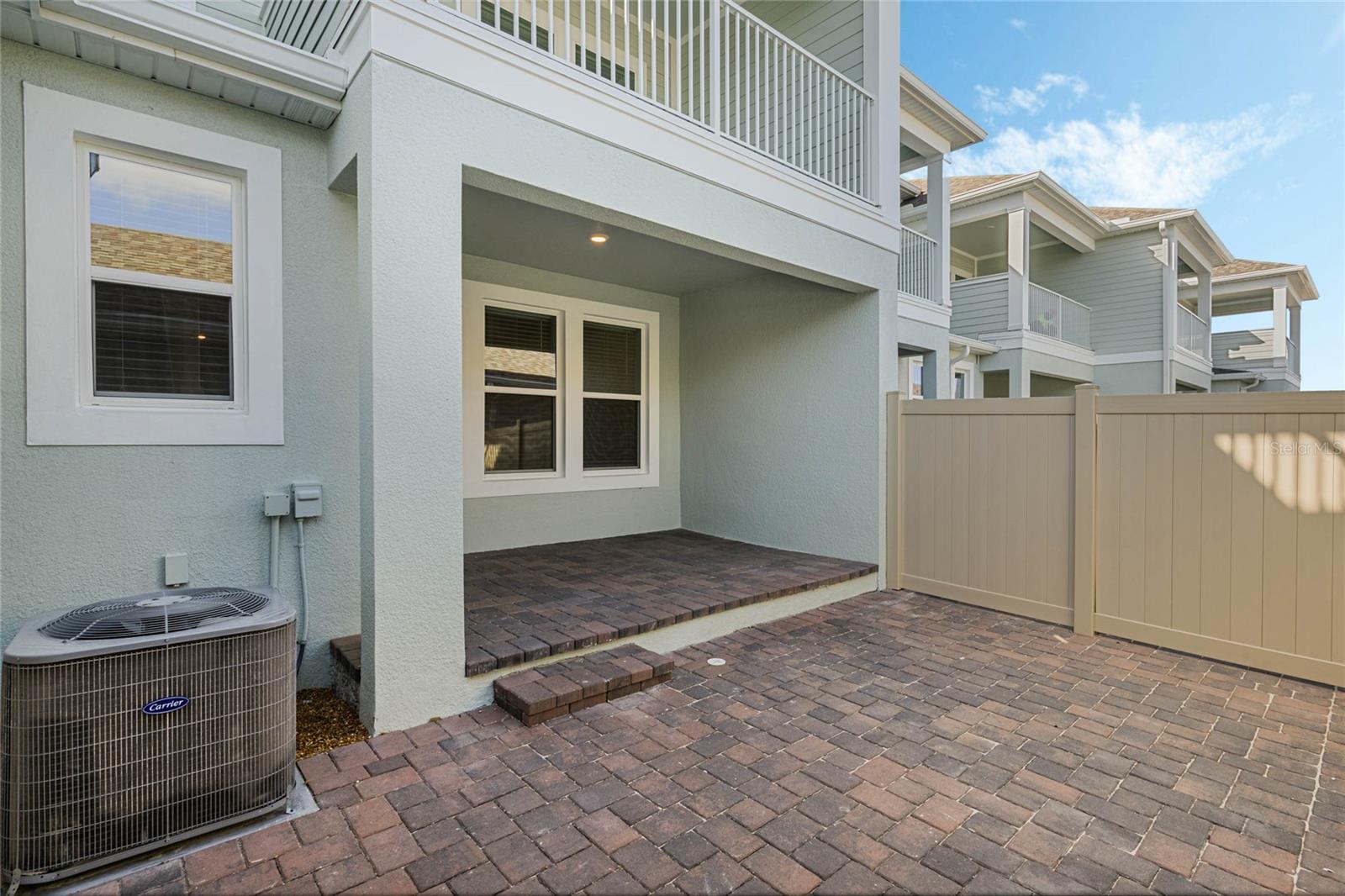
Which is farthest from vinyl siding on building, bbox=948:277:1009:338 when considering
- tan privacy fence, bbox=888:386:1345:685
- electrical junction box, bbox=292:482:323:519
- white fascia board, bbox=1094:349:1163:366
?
electrical junction box, bbox=292:482:323:519

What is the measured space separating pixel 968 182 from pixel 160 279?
1278cm

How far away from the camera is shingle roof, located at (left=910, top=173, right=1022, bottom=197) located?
10.8m

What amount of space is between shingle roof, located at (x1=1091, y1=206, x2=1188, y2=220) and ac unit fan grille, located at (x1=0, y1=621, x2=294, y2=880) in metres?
16.4

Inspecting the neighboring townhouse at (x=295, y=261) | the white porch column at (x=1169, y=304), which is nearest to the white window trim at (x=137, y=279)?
the neighboring townhouse at (x=295, y=261)

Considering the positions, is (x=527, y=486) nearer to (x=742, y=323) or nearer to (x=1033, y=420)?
(x=742, y=323)

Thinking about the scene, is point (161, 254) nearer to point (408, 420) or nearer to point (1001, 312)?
point (408, 420)

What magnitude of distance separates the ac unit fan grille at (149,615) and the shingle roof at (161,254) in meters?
1.65

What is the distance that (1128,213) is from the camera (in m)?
13.8

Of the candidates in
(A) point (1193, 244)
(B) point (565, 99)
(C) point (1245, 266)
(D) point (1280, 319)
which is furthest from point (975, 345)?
(C) point (1245, 266)

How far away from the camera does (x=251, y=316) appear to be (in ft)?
10.3

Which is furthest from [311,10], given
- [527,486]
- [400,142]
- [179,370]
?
[527,486]

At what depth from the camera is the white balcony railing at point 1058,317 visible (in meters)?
11.8

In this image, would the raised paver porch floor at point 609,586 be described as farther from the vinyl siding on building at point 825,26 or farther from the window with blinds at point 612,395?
the vinyl siding on building at point 825,26

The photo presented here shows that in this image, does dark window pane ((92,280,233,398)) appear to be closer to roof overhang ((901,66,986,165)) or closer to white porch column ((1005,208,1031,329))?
roof overhang ((901,66,986,165))
